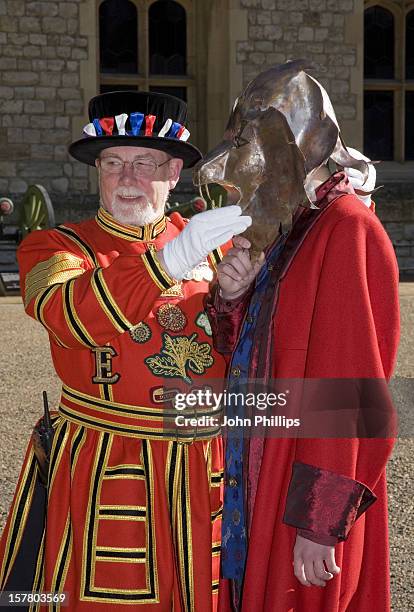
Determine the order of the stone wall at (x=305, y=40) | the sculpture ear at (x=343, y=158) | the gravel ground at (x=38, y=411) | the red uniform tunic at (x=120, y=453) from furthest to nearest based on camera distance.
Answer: the stone wall at (x=305, y=40) → the gravel ground at (x=38, y=411) → the red uniform tunic at (x=120, y=453) → the sculpture ear at (x=343, y=158)

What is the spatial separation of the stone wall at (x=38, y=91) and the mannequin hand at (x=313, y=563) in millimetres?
10088

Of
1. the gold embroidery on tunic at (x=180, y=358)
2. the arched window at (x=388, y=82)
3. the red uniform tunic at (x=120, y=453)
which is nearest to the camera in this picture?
the red uniform tunic at (x=120, y=453)

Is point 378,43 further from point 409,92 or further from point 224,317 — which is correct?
point 224,317

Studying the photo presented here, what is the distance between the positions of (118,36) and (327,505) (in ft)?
38.2

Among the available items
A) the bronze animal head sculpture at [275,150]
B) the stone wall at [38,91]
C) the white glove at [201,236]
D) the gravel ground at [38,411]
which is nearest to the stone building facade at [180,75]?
the stone wall at [38,91]

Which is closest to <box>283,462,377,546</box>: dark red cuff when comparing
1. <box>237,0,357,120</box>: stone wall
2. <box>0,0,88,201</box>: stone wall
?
<box>0,0,88,201</box>: stone wall

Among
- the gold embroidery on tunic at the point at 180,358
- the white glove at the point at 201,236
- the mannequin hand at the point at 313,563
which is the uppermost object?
the white glove at the point at 201,236

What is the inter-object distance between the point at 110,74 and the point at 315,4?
2897 millimetres

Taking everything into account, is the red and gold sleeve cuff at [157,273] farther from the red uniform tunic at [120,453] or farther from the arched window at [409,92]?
the arched window at [409,92]

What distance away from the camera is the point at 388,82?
13.2 meters

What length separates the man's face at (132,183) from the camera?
2262 millimetres

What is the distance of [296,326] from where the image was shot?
1.77m

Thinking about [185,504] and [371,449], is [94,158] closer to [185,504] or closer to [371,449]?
[185,504]

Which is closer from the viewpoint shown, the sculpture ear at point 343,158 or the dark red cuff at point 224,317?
the sculpture ear at point 343,158
